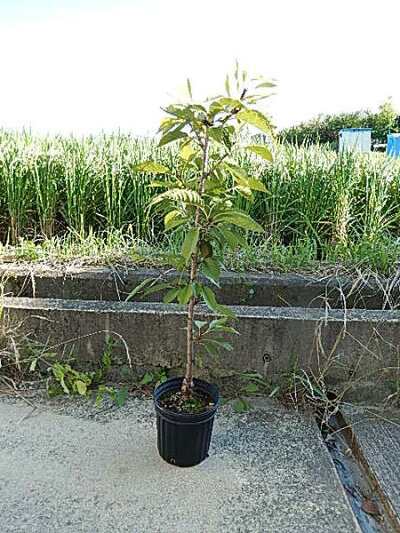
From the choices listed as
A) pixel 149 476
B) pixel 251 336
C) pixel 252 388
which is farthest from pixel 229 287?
pixel 149 476

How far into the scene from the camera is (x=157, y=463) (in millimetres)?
1742

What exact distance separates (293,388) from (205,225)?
912mm

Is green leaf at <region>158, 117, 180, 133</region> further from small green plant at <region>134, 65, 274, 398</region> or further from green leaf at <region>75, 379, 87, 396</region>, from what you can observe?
green leaf at <region>75, 379, 87, 396</region>

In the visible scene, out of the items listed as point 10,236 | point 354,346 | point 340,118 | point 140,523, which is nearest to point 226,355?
point 354,346

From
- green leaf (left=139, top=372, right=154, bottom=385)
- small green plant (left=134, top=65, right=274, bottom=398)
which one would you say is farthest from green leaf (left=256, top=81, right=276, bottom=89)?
green leaf (left=139, top=372, right=154, bottom=385)

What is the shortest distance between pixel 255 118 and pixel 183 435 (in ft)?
3.33

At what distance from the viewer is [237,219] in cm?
158

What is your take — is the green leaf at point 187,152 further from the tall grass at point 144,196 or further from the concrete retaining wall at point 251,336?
the tall grass at point 144,196

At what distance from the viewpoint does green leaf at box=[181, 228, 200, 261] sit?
1522 millimetres

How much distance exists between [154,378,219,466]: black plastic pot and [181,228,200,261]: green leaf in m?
0.52

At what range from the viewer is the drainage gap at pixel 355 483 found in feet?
5.04

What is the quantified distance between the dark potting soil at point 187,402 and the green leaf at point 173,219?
59 centimetres

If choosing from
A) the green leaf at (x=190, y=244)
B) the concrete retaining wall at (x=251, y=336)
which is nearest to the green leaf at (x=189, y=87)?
the green leaf at (x=190, y=244)

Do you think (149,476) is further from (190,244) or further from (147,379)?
(190,244)
